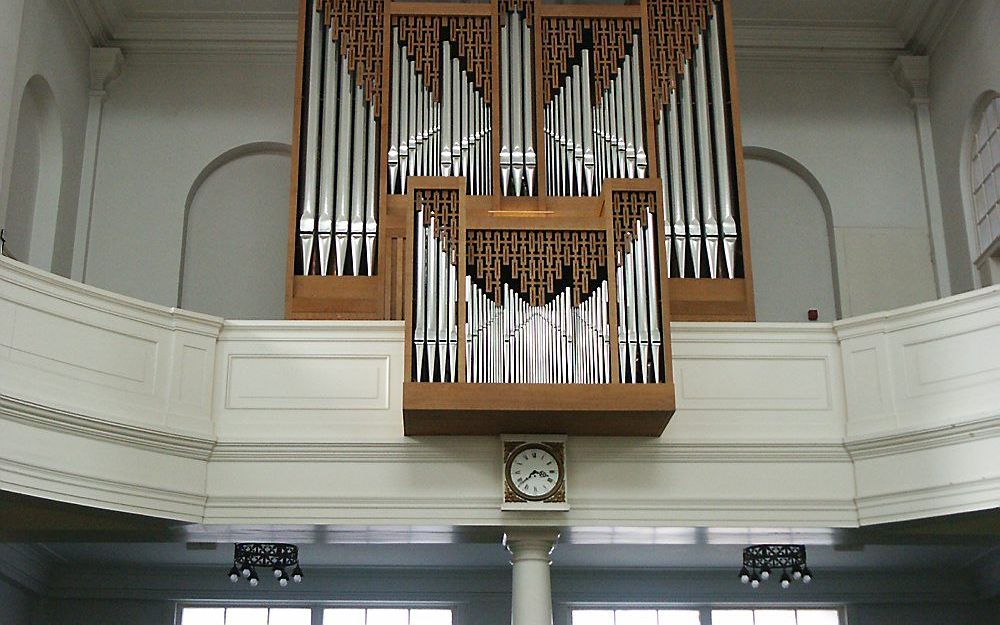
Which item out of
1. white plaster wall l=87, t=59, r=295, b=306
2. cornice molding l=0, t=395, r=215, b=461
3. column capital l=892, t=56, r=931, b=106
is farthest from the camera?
column capital l=892, t=56, r=931, b=106

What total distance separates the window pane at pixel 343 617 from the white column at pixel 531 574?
3927 mm

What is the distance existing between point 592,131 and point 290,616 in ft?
18.8

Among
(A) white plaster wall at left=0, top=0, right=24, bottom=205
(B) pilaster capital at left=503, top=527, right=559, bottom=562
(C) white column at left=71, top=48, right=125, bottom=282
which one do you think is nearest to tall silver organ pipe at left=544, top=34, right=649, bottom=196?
(B) pilaster capital at left=503, top=527, right=559, bottom=562

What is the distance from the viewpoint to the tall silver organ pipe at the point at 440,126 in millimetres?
11406

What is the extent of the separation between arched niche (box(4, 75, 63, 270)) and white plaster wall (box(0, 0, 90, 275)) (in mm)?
67

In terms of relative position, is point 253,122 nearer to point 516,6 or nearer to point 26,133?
point 26,133

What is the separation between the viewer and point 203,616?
44.4 ft

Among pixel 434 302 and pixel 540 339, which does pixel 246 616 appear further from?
pixel 540 339

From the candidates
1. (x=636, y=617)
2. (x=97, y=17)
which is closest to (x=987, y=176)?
(x=636, y=617)

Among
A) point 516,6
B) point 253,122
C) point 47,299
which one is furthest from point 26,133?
point 516,6

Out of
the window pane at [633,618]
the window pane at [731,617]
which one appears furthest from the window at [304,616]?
the window pane at [731,617]

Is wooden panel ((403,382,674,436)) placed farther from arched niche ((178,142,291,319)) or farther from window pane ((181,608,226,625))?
window pane ((181,608,226,625))

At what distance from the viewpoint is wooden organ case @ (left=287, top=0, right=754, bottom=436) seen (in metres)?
9.62

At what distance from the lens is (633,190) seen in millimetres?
10219
